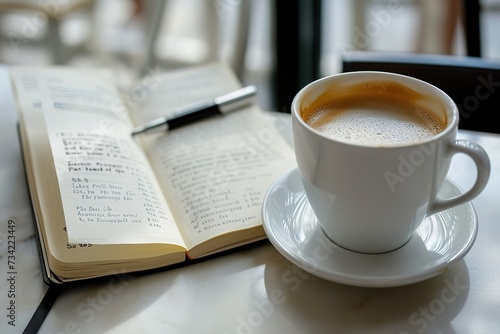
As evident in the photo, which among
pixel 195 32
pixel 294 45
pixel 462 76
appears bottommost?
pixel 195 32

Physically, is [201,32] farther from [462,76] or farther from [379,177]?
[379,177]

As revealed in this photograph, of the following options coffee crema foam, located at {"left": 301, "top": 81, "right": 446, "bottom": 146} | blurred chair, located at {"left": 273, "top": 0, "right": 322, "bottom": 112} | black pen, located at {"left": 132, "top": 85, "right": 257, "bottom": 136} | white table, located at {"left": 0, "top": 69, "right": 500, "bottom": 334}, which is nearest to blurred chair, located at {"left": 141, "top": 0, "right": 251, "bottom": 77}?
blurred chair, located at {"left": 273, "top": 0, "right": 322, "bottom": 112}

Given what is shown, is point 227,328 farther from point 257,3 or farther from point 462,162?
point 257,3

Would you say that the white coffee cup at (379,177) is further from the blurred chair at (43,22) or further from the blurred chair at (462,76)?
the blurred chair at (43,22)

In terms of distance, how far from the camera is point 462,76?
30.7 inches

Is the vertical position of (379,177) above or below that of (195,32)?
above

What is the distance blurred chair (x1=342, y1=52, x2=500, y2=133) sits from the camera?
0.78 metres

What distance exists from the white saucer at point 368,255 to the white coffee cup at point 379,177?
14mm

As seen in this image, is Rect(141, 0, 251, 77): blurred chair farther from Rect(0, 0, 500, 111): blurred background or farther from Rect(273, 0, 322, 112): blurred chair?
Rect(273, 0, 322, 112): blurred chair

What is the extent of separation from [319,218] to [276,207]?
0.06 m

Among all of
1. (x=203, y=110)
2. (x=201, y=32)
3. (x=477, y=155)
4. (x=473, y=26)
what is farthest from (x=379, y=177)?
(x=201, y=32)

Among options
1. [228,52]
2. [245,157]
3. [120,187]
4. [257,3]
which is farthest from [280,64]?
[120,187]

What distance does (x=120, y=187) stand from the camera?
0.62 metres

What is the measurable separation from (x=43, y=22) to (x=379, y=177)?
157 cm
